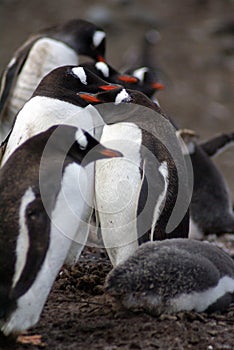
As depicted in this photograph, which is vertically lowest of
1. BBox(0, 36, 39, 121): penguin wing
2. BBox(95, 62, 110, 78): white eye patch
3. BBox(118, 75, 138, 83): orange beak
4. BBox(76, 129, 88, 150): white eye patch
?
BBox(0, 36, 39, 121): penguin wing

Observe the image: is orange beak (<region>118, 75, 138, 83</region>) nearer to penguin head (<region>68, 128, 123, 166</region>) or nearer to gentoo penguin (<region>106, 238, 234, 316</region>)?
gentoo penguin (<region>106, 238, 234, 316</region>)

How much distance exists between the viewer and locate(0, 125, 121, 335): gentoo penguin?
3842 millimetres

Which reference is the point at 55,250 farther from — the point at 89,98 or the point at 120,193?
the point at 89,98

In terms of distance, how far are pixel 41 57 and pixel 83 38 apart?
44 centimetres

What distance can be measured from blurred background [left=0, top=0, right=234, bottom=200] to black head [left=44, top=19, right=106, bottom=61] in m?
5.18

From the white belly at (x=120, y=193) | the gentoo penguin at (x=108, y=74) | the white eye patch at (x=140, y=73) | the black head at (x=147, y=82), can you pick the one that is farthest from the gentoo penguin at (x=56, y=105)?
the white eye patch at (x=140, y=73)

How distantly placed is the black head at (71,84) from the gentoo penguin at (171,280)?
123cm

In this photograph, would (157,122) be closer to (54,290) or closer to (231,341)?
(54,290)

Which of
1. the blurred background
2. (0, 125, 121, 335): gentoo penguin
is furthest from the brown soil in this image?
the blurred background

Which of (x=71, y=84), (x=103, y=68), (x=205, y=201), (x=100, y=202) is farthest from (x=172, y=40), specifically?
(x=100, y=202)

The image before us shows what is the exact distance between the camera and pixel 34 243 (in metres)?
3.85

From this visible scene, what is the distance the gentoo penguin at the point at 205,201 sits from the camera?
734 cm

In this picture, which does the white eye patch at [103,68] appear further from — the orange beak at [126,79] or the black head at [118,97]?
the black head at [118,97]

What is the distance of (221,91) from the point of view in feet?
49.3
